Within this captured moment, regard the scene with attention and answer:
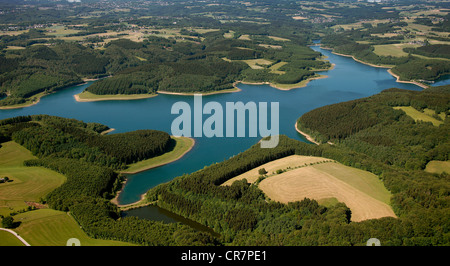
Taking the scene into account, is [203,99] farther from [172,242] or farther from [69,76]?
[172,242]

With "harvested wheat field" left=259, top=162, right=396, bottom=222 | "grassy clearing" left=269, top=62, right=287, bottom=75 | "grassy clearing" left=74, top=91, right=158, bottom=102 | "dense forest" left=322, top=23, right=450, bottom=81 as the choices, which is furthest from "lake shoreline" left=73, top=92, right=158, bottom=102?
"dense forest" left=322, top=23, right=450, bottom=81

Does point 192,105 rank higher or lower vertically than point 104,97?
lower

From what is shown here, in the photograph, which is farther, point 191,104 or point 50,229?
point 191,104

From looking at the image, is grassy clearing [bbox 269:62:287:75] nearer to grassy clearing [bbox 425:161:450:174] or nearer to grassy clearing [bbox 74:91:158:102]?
grassy clearing [bbox 74:91:158:102]

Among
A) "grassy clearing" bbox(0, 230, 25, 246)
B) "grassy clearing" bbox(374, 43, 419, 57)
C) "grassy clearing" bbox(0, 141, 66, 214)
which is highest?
"grassy clearing" bbox(374, 43, 419, 57)

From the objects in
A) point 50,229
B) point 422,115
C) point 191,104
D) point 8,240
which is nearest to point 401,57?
point 422,115

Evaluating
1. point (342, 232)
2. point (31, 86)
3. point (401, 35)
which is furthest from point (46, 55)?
point (401, 35)

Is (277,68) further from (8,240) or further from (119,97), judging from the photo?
(8,240)
